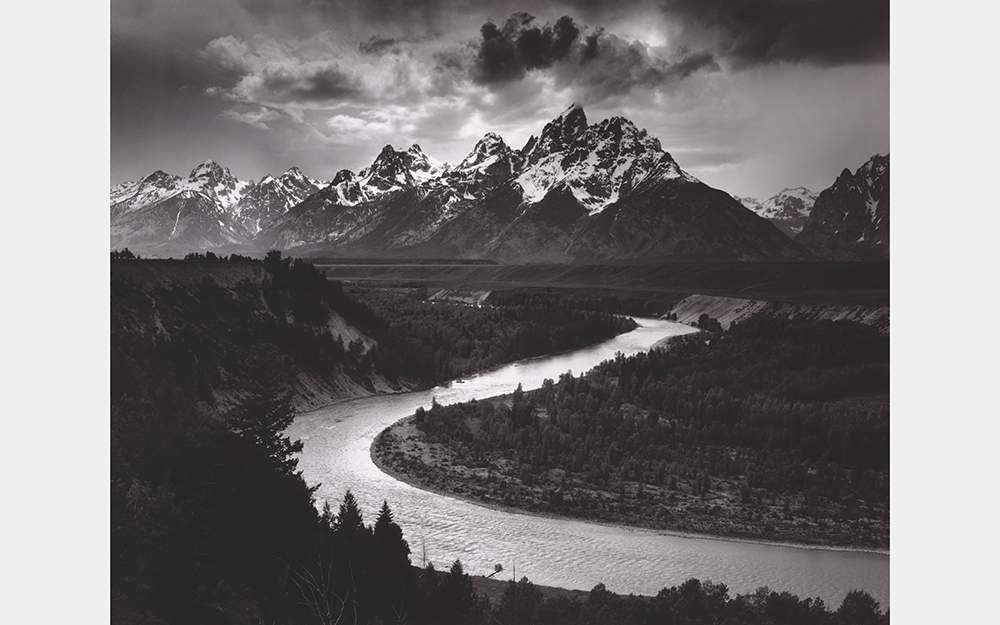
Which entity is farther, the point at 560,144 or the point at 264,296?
the point at 560,144

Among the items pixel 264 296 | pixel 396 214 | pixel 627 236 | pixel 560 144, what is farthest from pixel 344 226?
pixel 264 296

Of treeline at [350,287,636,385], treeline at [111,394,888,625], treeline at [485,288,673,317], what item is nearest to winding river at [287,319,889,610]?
treeline at [111,394,888,625]

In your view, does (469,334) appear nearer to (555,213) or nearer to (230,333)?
(230,333)

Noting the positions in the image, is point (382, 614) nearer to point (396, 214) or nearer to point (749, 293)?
point (749, 293)

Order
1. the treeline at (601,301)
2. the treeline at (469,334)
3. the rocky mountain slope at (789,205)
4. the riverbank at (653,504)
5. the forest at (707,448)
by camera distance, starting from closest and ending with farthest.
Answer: the riverbank at (653,504), the forest at (707,448), the rocky mountain slope at (789,205), the treeline at (469,334), the treeline at (601,301)

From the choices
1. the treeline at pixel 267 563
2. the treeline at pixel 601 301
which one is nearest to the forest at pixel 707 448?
the treeline at pixel 267 563

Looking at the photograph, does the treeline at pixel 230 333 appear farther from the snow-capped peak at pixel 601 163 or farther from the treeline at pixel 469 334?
the snow-capped peak at pixel 601 163
